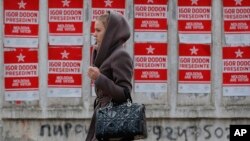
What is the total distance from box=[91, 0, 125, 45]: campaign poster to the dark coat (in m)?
4.96

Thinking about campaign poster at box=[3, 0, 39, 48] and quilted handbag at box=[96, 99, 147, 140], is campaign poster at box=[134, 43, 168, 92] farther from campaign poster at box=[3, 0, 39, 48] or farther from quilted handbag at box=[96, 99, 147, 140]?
quilted handbag at box=[96, 99, 147, 140]

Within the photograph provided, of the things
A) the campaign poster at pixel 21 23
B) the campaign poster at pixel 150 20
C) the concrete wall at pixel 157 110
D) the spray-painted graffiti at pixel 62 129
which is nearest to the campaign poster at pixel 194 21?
the concrete wall at pixel 157 110

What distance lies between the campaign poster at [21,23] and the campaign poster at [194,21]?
199 centimetres

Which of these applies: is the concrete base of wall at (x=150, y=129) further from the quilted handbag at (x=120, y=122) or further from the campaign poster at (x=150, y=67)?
the quilted handbag at (x=120, y=122)

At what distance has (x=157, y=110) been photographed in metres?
12.5

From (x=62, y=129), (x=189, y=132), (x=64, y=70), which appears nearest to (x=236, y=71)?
(x=189, y=132)

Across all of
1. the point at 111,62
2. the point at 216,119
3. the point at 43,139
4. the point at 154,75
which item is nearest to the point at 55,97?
the point at 43,139

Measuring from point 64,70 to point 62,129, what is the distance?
32.3 inches

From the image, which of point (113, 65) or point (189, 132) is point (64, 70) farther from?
point (113, 65)

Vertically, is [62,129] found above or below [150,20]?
below

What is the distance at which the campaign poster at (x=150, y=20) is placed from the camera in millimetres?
12500

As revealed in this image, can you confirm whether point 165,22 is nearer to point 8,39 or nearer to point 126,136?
point 8,39

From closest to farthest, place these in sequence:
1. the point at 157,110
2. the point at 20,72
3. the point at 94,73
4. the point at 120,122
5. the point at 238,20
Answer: the point at 120,122 → the point at 94,73 → the point at 20,72 → the point at 157,110 → the point at 238,20

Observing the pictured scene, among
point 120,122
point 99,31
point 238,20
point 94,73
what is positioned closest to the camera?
point 120,122
